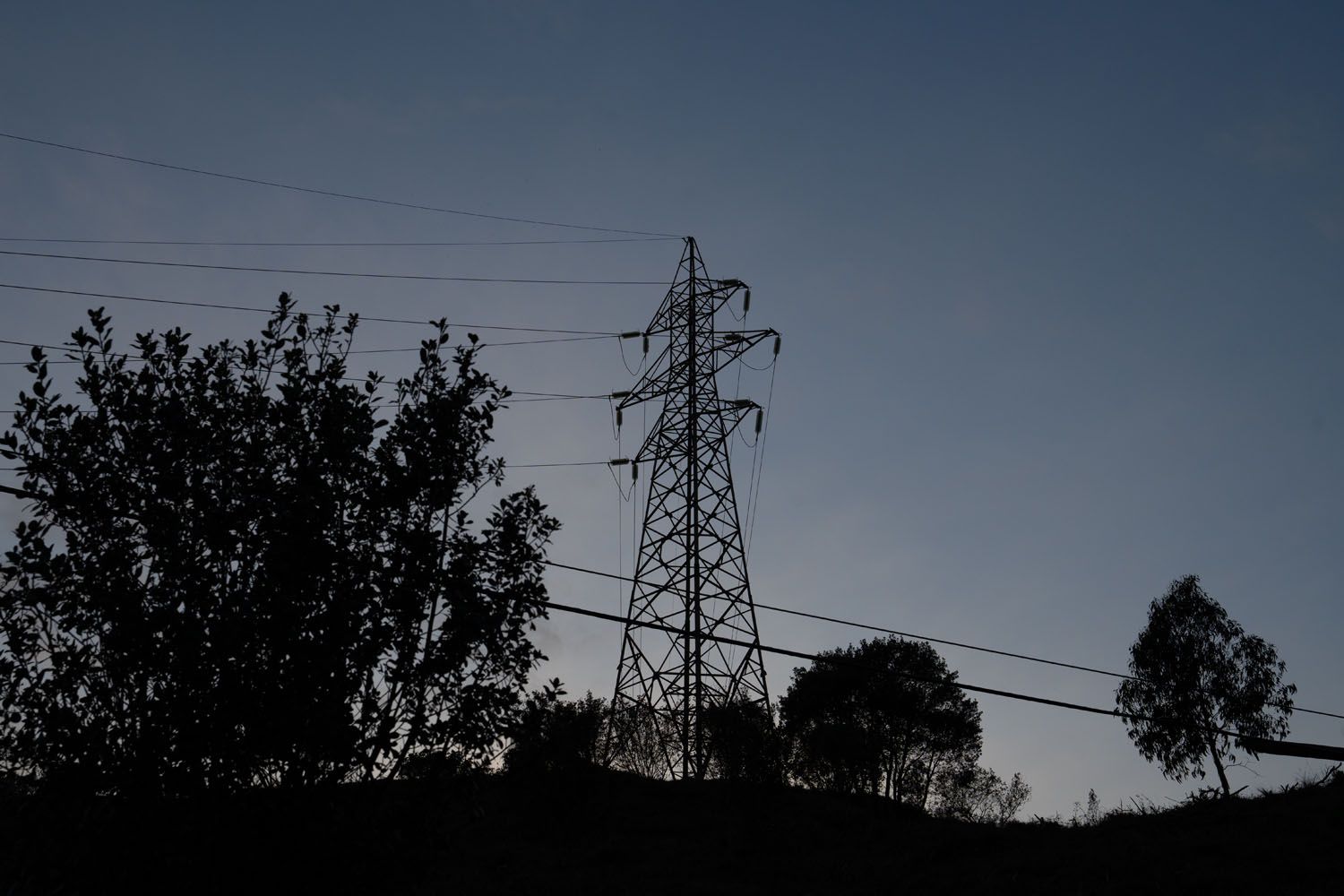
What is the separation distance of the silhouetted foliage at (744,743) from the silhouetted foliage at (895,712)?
22.4 m

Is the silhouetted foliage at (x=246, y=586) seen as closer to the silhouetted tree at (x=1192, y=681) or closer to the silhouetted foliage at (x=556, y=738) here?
the silhouetted foliage at (x=556, y=738)

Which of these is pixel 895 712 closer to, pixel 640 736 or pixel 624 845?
pixel 640 736

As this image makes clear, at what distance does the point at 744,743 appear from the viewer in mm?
32781

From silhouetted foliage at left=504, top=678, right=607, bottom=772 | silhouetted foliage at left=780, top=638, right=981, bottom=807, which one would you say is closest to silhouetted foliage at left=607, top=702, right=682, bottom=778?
silhouetted foliage at left=504, top=678, right=607, bottom=772

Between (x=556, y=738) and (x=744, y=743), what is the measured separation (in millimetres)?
7869

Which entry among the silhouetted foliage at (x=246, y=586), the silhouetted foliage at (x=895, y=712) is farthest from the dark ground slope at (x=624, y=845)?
the silhouetted foliage at (x=895, y=712)

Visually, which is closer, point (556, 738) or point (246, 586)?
point (246, 586)

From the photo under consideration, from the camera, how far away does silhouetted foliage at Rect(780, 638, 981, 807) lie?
60.0 m

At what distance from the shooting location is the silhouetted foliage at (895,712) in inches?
2361

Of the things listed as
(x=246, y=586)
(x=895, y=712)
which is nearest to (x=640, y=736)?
(x=895, y=712)

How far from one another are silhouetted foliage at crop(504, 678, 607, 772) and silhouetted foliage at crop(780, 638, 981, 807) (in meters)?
22.6

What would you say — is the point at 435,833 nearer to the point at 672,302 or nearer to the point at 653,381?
the point at 653,381

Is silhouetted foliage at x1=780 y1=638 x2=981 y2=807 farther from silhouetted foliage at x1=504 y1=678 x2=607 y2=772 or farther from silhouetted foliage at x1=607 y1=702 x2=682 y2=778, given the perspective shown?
silhouetted foliage at x1=504 y1=678 x2=607 y2=772

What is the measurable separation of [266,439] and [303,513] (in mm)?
1885
